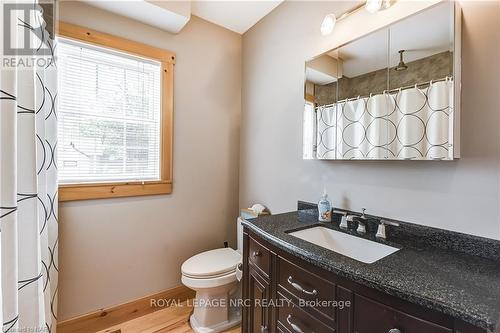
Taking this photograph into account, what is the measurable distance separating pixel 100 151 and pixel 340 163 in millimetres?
1651

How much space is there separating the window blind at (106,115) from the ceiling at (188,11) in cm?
29

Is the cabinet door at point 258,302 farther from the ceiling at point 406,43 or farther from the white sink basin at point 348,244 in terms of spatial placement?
the ceiling at point 406,43

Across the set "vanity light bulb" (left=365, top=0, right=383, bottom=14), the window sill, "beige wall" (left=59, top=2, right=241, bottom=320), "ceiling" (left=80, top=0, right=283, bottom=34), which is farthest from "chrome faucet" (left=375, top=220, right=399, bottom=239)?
"ceiling" (left=80, top=0, right=283, bottom=34)

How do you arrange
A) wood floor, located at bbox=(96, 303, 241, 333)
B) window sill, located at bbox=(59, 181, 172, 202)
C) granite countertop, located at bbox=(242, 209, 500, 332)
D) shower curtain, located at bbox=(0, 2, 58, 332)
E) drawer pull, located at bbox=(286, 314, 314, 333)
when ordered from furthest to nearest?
1. wood floor, located at bbox=(96, 303, 241, 333)
2. window sill, located at bbox=(59, 181, 172, 202)
3. drawer pull, located at bbox=(286, 314, 314, 333)
4. shower curtain, located at bbox=(0, 2, 58, 332)
5. granite countertop, located at bbox=(242, 209, 500, 332)

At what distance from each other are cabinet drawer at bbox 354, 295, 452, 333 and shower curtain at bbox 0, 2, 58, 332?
1115 millimetres

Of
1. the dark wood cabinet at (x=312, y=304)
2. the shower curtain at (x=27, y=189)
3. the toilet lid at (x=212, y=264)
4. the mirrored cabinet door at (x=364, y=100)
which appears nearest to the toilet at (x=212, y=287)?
the toilet lid at (x=212, y=264)

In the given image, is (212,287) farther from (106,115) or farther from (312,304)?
(106,115)

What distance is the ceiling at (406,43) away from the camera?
101 centimetres

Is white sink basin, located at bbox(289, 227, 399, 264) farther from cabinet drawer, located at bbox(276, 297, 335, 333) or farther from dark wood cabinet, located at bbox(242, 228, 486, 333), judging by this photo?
cabinet drawer, located at bbox(276, 297, 335, 333)

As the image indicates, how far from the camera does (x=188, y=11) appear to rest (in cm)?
174

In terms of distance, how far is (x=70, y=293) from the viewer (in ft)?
5.33

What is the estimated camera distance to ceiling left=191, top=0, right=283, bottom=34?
74.4 inches

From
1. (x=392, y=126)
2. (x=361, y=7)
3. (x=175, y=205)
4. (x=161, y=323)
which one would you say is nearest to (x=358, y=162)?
(x=392, y=126)

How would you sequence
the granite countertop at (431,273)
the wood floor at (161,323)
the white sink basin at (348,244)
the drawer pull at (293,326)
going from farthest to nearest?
the wood floor at (161,323), the white sink basin at (348,244), the drawer pull at (293,326), the granite countertop at (431,273)
